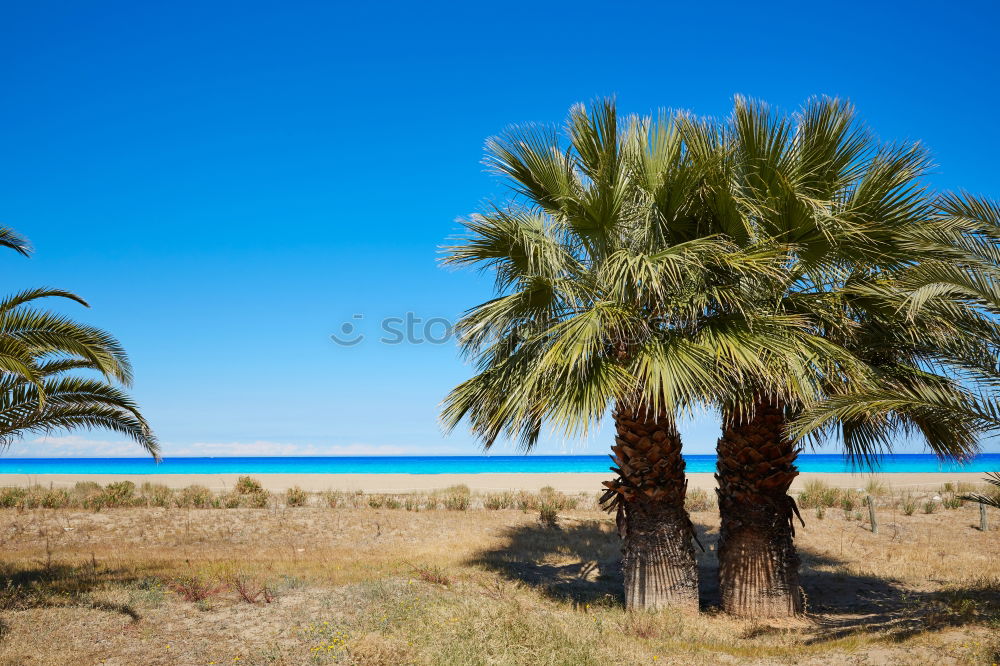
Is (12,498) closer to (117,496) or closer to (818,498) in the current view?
(117,496)

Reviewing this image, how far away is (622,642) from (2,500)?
17.3m

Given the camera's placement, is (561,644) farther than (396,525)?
No

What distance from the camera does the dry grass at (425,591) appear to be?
22.7 feet

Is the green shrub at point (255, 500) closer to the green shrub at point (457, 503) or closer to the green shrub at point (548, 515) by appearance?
the green shrub at point (457, 503)

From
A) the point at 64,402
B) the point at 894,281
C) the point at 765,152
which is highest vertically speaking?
the point at 765,152

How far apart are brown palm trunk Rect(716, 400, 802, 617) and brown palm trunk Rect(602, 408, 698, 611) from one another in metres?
0.68

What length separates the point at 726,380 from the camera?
311 inches

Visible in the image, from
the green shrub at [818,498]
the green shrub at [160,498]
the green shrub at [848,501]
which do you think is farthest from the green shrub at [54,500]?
the green shrub at [848,501]

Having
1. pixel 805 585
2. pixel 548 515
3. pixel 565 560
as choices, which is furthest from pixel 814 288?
pixel 548 515

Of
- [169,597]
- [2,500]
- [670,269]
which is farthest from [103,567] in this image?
[670,269]

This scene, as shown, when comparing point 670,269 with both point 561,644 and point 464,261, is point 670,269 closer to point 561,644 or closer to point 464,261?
point 464,261

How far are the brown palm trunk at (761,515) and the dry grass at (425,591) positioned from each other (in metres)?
0.38

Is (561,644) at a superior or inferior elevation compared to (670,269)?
inferior

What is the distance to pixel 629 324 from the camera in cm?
825
